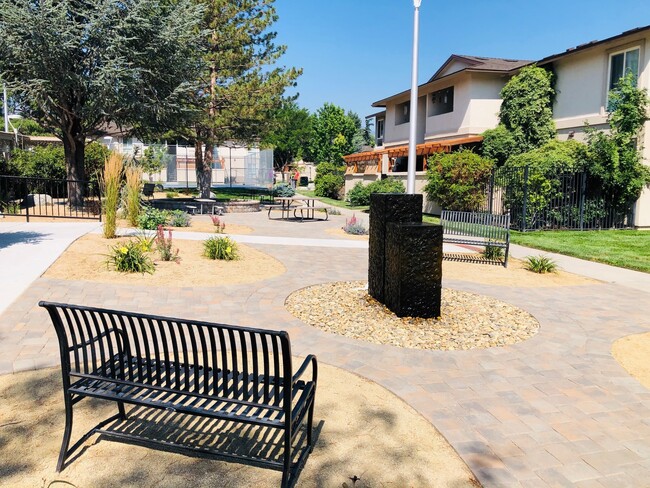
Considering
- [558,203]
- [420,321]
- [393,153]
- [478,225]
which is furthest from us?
[393,153]

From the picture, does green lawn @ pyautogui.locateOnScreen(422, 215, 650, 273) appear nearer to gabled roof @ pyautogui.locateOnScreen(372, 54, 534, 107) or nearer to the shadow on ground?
gabled roof @ pyautogui.locateOnScreen(372, 54, 534, 107)

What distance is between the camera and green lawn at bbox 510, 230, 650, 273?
11836mm

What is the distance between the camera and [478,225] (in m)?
11.8

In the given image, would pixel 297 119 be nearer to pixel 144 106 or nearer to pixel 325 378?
pixel 144 106

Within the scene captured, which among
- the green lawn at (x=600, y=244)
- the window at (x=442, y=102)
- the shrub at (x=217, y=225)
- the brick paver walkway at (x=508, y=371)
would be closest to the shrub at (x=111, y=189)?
the shrub at (x=217, y=225)

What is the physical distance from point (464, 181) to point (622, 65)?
22.6 ft

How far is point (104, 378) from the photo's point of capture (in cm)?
319

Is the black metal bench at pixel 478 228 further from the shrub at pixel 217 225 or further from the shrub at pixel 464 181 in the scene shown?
the shrub at pixel 464 181

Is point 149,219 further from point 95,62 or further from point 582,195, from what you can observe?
point 582,195

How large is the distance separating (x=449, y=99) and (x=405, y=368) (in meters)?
26.0

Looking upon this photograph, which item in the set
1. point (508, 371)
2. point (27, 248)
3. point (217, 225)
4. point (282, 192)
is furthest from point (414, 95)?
point (282, 192)

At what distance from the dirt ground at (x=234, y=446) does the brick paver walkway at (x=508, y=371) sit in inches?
10.4

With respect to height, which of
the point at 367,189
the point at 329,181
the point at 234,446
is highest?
the point at 329,181

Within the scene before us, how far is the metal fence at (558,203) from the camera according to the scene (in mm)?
17547
